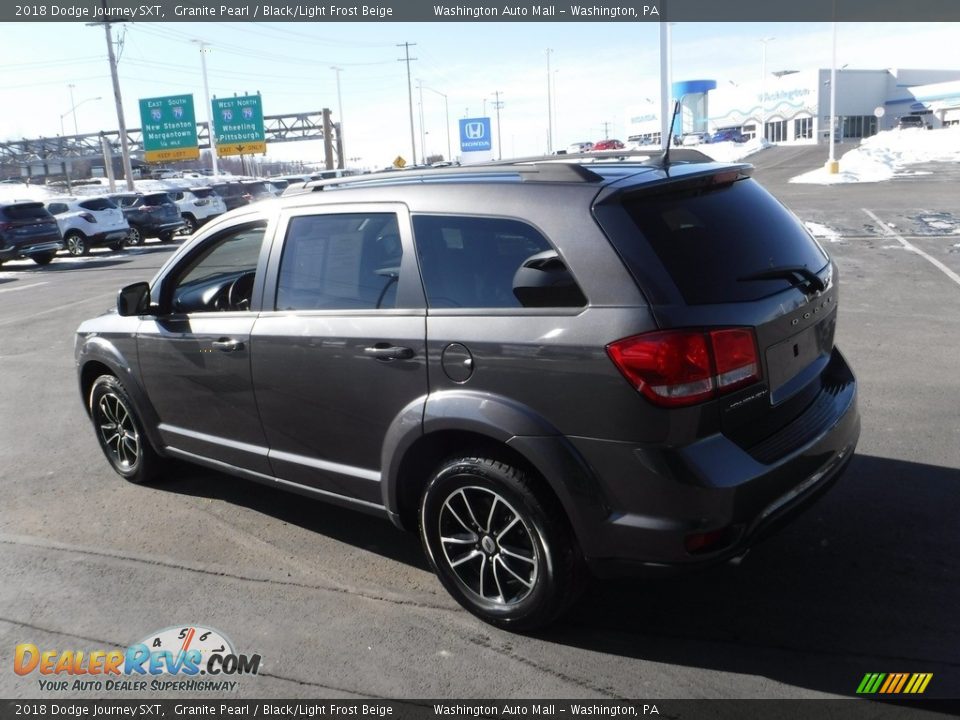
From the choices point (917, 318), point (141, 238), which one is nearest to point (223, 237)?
point (917, 318)

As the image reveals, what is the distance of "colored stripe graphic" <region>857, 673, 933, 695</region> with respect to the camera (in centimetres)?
302

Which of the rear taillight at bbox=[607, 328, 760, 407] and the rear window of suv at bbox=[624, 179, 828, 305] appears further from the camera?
the rear window of suv at bbox=[624, 179, 828, 305]

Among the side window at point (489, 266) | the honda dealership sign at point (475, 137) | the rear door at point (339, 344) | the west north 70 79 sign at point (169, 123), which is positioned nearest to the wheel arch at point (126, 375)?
the rear door at point (339, 344)

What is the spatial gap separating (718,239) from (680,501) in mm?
1047

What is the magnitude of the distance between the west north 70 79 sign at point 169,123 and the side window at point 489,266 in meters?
48.7

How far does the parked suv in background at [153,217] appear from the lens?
28.6m

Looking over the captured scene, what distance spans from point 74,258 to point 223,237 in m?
24.0

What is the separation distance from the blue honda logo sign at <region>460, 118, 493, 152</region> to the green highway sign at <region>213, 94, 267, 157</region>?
25069 millimetres

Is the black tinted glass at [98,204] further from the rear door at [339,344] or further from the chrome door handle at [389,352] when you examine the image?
the chrome door handle at [389,352]

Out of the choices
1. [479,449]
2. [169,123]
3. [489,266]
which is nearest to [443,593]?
[479,449]

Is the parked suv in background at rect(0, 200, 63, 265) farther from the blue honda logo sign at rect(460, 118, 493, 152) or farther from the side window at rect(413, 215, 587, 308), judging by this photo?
the blue honda logo sign at rect(460, 118, 493, 152)

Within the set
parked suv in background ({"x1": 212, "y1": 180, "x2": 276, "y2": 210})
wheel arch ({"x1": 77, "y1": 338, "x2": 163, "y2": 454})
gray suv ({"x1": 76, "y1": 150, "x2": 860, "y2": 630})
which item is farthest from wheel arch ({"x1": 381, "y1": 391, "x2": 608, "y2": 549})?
parked suv in background ({"x1": 212, "y1": 180, "x2": 276, "y2": 210})

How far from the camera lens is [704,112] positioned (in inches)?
4117

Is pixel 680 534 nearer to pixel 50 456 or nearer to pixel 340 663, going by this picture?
pixel 340 663
